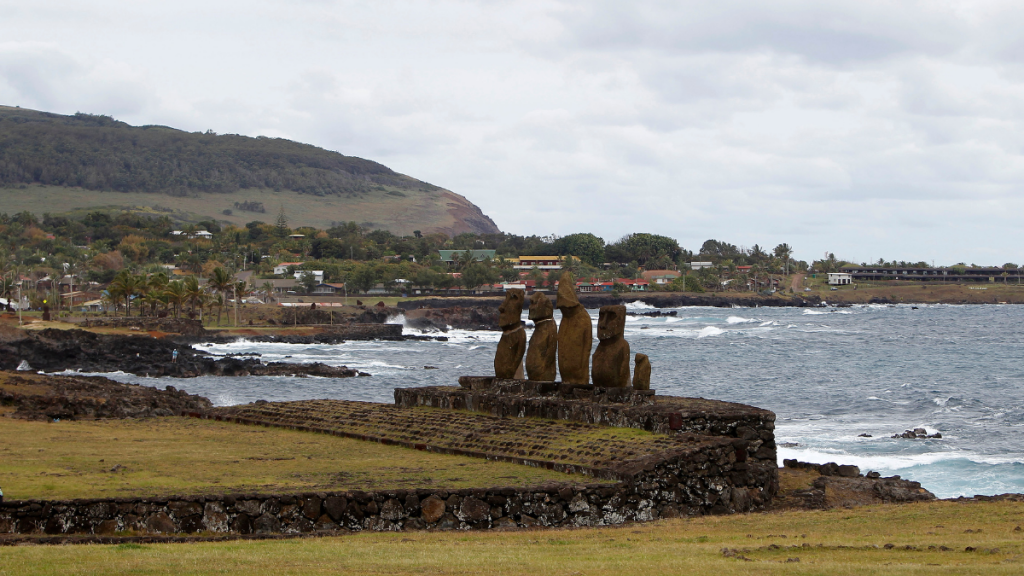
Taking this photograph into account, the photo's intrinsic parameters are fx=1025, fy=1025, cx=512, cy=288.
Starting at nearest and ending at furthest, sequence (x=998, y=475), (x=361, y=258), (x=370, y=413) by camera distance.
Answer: (x=370, y=413) → (x=998, y=475) → (x=361, y=258)

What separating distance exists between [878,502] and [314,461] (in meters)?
9.14

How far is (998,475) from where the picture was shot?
77.2 feet

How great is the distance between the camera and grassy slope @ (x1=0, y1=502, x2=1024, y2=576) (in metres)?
9.04

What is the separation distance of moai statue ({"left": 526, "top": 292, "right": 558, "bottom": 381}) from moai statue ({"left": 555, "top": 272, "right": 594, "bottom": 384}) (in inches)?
26.2

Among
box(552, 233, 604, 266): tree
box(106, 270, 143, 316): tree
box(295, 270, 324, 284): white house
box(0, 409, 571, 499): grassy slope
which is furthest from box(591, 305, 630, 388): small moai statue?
box(552, 233, 604, 266): tree

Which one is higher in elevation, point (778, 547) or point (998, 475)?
point (778, 547)

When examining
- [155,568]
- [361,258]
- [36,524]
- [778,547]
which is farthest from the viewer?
[361,258]

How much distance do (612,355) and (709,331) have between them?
7670 cm

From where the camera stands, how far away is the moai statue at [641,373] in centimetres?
1906

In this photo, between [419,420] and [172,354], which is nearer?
[419,420]

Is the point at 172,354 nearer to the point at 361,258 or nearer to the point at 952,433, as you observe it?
the point at 952,433

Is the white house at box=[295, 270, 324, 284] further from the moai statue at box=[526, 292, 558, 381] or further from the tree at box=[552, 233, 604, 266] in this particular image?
the moai statue at box=[526, 292, 558, 381]

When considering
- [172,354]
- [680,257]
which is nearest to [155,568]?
[172,354]

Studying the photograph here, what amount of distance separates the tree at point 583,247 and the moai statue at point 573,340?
168138 mm
